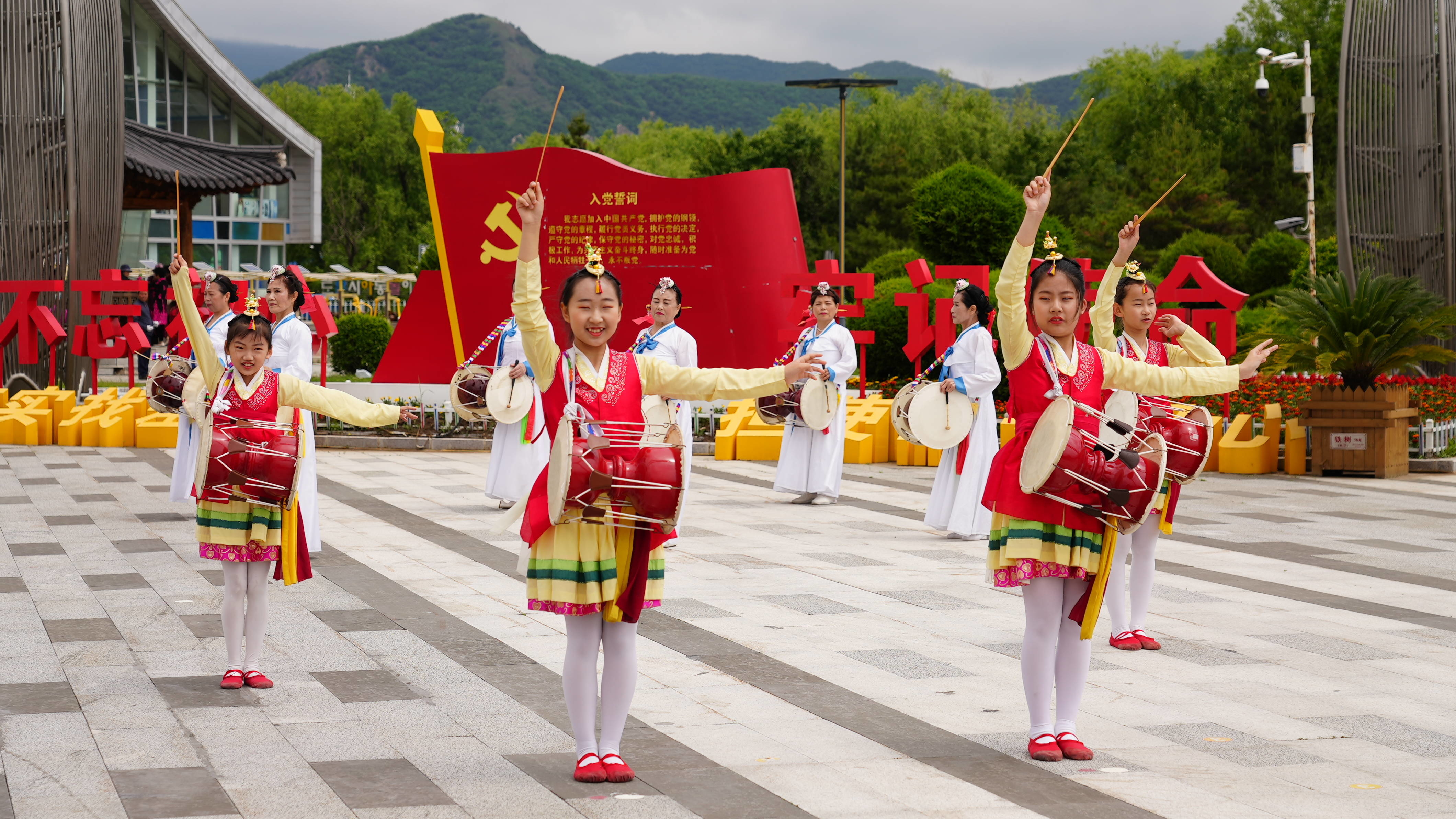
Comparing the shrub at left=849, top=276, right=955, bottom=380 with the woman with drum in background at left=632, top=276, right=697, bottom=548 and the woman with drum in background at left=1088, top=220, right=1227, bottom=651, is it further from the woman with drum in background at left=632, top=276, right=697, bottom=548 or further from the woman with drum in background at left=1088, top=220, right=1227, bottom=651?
the woman with drum in background at left=1088, top=220, right=1227, bottom=651

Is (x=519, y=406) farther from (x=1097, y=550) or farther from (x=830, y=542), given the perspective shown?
(x=1097, y=550)

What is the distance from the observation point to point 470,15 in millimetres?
183500

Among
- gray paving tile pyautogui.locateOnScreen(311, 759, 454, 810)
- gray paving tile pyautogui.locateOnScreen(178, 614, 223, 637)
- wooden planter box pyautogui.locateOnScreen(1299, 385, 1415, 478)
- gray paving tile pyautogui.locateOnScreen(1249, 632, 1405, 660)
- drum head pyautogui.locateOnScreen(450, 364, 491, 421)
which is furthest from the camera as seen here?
wooden planter box pyautogui.locateOnScreen(1299, 385, 1415, 478)

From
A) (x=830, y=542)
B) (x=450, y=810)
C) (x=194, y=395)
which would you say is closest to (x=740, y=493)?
(x=830, y=542)

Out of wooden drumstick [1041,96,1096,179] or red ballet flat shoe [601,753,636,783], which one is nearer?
wooden drumstick [1041,96,1096,179]

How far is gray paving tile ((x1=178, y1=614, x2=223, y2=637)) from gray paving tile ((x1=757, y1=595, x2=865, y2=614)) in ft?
8.35

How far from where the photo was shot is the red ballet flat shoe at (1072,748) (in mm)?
4344

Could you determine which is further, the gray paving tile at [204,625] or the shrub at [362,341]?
the shrub at [362,341]

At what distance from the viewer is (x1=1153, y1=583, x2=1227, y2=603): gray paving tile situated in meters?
7.14

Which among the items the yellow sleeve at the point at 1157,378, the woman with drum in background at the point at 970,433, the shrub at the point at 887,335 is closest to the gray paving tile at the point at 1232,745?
the yellow sleeve at the point at 1157,378

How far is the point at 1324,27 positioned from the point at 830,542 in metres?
45.6

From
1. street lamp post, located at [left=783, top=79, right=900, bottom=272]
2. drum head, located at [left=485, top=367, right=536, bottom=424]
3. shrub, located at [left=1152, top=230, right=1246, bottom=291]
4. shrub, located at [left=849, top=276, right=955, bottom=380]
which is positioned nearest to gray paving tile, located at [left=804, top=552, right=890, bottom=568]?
drum head, located at [left=485, top=367, right=536, bottom=424]

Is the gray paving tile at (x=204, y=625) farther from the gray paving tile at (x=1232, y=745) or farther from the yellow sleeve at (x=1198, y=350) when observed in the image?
the yellow sleeve at (x=1198, y=350)

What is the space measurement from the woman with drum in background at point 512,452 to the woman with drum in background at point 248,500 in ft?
14.8
